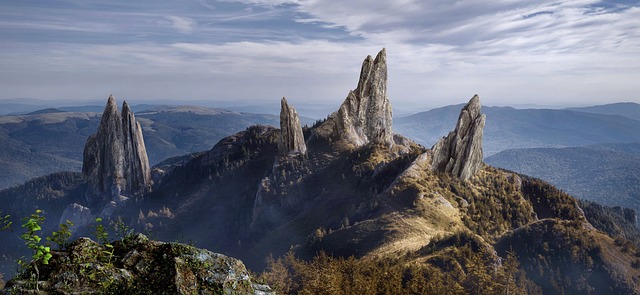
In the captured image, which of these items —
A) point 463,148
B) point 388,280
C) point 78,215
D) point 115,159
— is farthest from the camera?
point 78,215

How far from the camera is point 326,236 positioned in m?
71.4

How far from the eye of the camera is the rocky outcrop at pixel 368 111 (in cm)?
11919

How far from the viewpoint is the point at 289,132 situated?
122000 millimetres

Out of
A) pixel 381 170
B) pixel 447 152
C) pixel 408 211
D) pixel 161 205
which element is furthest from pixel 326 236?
pixel 161 205

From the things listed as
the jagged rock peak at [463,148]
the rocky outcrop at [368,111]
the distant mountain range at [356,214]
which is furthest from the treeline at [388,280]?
the rocky outcrop at [368,111]

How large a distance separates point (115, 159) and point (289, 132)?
3571 inches

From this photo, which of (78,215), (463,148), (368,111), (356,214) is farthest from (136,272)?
(78,215)

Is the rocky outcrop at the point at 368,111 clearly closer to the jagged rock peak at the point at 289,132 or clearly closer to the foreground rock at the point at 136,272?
the jagged rock peak at the point at 289,132

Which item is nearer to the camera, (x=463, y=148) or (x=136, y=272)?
(x=136, y=272)

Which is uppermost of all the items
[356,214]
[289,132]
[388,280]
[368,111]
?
[368,111]

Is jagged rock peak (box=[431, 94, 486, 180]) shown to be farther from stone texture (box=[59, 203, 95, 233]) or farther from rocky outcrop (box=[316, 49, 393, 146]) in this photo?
stone texture (box=[59, 203, 95, 233])

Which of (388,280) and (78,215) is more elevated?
(388,280)

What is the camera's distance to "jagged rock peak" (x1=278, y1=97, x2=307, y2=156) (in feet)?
390

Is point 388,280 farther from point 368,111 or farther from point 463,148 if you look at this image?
point 368,111
